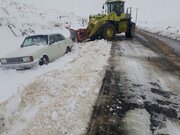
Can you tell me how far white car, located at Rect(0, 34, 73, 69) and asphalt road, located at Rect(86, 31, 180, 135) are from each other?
292 centimetres

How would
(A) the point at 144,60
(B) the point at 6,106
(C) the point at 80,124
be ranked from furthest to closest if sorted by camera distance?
(A) the point at 144,60 → (B) the point at 6,106 → (C) the point at 80,124

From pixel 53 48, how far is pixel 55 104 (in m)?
6.41

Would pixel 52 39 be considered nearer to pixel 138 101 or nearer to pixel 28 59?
pixel 28 59

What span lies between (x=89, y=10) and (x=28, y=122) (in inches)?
4644

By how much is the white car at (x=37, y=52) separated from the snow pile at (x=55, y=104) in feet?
6.49

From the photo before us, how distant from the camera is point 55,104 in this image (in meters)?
6.27

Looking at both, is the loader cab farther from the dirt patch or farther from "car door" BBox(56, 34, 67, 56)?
the dirt patch

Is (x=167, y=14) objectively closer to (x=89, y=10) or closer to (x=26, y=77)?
(x=89, y=10)

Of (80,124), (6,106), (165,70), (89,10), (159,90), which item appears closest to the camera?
(80,124)

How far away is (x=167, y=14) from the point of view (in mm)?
120750

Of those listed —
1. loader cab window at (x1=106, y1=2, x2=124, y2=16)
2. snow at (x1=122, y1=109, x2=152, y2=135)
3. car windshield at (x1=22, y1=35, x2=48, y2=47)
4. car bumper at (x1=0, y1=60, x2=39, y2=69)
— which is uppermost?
loader cab window at (x1=106, y1=2, x2=124, y2=16)

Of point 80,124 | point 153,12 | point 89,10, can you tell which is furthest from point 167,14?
point 80,124

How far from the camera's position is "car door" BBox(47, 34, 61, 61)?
12.0 m

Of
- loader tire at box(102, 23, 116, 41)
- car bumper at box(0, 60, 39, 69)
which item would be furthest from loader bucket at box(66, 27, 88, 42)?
car bumper at box(0, 60, 39, 69)
